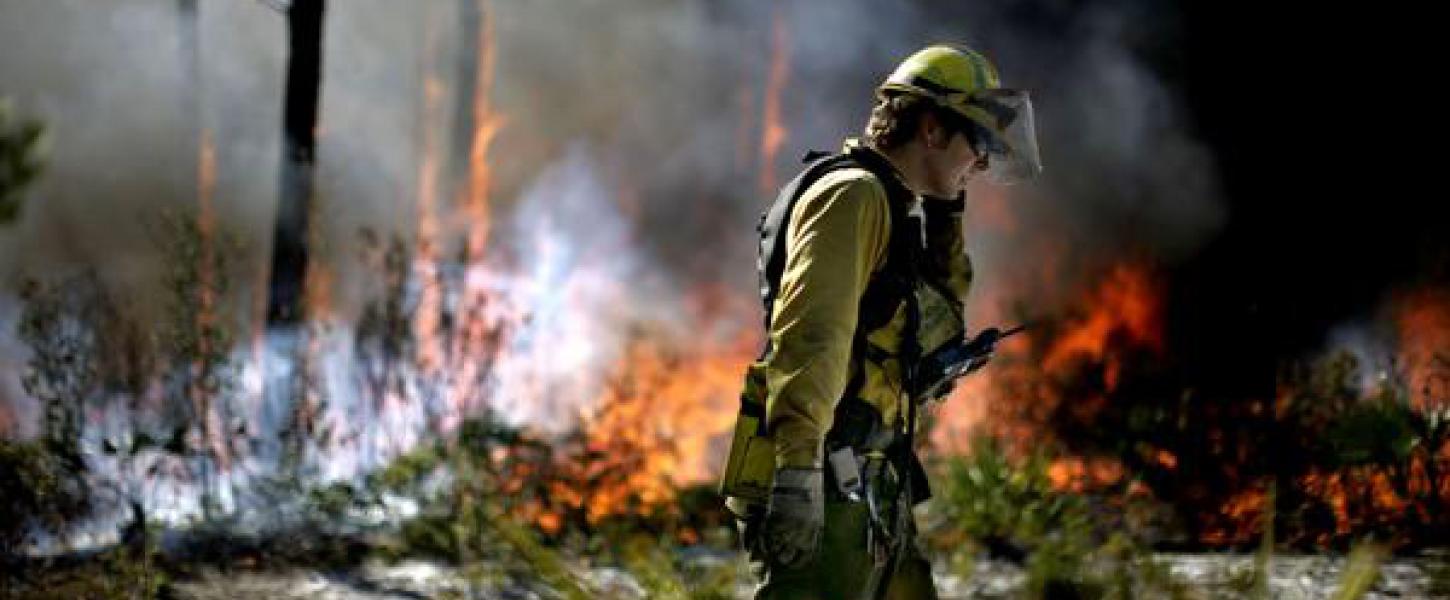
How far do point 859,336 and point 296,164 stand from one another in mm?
5273

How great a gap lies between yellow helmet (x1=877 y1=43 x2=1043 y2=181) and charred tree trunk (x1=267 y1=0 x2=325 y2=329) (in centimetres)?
502

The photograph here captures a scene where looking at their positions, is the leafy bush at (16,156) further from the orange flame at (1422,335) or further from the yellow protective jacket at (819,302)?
the orange flame at (1422,335)

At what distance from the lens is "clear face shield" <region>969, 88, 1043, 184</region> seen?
2.92 metres

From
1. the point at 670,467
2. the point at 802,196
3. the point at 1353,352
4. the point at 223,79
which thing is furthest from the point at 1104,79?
the point at 223,79

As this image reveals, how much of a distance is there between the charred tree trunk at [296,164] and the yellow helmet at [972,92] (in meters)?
5.02

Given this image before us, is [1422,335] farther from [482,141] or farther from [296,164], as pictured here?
[482,141]

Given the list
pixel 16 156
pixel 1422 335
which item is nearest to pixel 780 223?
pixel 16 156

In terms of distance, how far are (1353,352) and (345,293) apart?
28.0ft

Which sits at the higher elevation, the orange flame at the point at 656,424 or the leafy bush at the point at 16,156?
the leafy bush at the point at 16,156

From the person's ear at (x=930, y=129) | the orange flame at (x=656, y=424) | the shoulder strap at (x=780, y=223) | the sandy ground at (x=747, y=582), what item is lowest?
the sandy ground at (x=747, y=582)

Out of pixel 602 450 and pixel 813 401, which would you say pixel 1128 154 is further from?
pixel 813 401

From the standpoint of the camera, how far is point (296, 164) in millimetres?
7309

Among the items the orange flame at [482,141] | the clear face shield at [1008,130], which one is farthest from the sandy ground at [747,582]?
the orange flame at [482,141]

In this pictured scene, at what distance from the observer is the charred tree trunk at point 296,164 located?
23.7 ft
